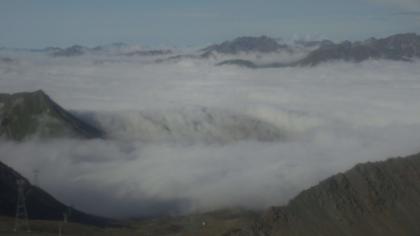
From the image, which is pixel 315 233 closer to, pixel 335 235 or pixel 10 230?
pixel 335 235

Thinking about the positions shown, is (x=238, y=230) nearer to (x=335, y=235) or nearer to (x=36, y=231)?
(x=335, y=235)

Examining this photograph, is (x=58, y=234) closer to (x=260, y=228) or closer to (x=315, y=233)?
(x=260, y=228)

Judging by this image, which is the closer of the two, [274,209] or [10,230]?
[10,230]

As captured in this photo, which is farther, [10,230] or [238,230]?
[238,230]

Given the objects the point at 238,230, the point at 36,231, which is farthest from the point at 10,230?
the point at 238,230

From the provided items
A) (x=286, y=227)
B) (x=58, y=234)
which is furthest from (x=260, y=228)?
(x=58, y=234)

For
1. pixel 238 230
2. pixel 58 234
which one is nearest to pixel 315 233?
pixel 238 230
